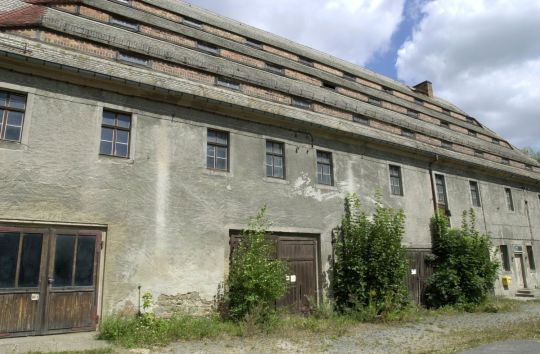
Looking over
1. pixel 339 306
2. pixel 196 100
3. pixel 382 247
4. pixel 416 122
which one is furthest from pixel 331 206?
pixel 416 122

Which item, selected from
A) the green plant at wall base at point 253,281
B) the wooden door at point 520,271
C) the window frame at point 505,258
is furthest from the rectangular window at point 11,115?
the wooden door at point 520,271

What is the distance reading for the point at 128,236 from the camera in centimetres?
987

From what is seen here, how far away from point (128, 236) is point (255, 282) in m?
3.30

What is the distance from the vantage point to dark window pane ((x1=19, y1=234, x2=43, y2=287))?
8680mm

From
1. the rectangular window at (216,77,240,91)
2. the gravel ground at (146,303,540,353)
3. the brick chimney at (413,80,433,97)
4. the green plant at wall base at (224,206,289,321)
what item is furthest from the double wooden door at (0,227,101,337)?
the brick chimney at (413,80,433,97)

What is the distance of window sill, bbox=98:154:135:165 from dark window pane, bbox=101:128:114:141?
52 cm

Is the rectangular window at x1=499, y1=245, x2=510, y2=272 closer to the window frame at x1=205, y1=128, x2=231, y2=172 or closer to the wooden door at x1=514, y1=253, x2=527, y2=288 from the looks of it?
the wooden door at x1=514, y1=253, x2=527, y2=288

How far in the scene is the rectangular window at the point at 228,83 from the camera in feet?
44.9

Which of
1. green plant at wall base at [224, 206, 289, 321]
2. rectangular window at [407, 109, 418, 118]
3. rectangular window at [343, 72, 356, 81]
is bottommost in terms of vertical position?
green plant at wall base at [224, 206, 289, 321]

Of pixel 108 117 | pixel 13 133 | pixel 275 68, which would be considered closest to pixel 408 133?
pixel 275 68

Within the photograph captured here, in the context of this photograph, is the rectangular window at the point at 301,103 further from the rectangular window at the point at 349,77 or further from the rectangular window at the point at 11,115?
the rectangular window at the point at 11,115

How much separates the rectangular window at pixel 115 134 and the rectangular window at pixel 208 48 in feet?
19.1

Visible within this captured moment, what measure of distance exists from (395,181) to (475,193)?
19.4 feet

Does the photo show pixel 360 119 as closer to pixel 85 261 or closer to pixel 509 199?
pixel 509 199
